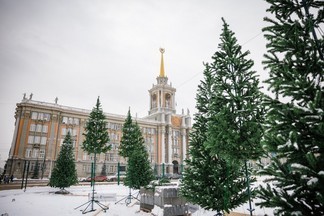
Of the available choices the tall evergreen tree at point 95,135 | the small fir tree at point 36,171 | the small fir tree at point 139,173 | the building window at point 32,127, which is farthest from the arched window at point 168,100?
the small fir tree at point 139,173

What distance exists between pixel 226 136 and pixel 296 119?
2611mm

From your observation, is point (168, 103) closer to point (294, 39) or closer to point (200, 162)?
point (200, 162)

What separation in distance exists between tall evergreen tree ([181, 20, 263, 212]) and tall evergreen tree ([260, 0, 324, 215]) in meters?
1.72

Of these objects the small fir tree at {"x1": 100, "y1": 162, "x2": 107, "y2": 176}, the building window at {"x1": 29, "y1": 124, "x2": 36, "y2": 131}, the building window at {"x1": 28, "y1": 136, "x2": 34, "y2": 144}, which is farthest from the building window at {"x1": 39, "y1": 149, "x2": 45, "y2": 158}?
the small fir tree at {"x1": 100, "y1": 162, "x2": 107, "y2": 176}

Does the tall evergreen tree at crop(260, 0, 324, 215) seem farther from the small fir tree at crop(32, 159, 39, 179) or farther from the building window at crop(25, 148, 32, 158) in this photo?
the building window at crop(25, 148, 32, 158)

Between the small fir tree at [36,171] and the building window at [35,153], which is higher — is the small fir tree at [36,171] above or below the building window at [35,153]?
below

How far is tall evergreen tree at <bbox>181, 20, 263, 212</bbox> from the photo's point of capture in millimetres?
5980

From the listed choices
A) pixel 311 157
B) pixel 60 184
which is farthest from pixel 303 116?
pixel 60 184

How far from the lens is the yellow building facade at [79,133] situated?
4428 centimetres

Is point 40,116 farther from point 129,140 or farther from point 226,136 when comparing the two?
point 226,136

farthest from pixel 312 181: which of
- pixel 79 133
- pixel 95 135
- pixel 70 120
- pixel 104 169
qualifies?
pixel 70 120

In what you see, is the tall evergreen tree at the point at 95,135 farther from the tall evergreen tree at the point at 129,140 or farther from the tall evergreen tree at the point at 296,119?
the tall evergreen tree at the point at 129,140

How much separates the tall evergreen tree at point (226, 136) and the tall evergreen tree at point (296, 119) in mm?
1720

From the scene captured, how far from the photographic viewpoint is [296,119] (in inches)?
129
